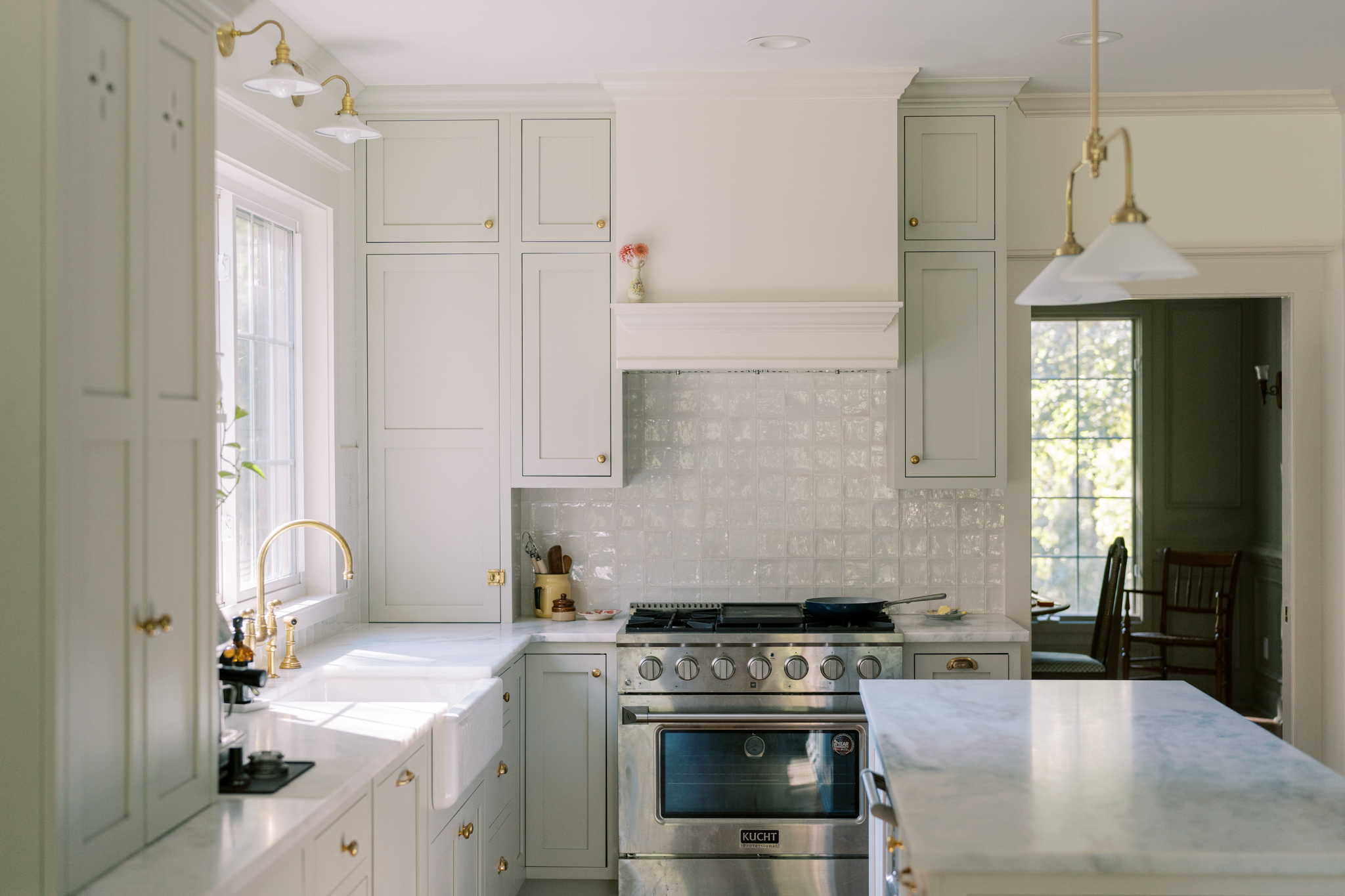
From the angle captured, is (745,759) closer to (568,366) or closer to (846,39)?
(568,366)

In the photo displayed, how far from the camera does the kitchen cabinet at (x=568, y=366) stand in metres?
3.64

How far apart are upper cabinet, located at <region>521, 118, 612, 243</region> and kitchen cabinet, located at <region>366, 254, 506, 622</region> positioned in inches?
9.2

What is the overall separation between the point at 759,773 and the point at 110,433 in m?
2.40

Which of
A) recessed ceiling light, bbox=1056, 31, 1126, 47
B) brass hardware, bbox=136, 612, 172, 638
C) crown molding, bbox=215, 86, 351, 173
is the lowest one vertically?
brass hardware, bbox=136, 612, 172, 638

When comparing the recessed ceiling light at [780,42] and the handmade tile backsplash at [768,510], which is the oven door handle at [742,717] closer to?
the handmade tile backsplash at [768,510]

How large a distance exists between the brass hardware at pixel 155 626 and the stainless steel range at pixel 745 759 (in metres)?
1.89

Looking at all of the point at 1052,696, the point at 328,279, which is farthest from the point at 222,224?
the point at 1052,696

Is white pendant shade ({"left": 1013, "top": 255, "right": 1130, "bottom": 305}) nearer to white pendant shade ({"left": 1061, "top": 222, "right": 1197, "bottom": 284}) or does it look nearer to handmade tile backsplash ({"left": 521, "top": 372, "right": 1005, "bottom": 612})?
white pendant shade ({"left": 1061, "top": 222, "right": 1197, "bottom": 284})

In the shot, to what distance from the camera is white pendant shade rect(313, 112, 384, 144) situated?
2.80m

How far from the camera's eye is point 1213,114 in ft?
12.3

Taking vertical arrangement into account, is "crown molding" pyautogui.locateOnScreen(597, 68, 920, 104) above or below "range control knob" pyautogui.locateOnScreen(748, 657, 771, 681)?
above

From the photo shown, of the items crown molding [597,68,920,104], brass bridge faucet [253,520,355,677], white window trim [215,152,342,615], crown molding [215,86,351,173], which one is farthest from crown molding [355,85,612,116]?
brass bridge faucet [253,520,355,677]

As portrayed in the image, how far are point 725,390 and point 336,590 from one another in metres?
1.60

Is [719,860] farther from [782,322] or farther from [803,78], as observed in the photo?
[803,78]
